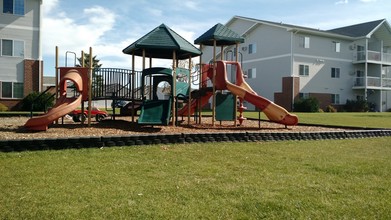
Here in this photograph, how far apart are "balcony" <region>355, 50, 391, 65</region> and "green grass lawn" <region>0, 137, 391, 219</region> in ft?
126

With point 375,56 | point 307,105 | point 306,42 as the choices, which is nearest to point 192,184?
point 307,105

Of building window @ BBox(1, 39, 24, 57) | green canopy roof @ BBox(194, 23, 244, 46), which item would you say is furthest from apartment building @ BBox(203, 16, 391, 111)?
green canopy roof @ BBox(194, 23, 244, 46)

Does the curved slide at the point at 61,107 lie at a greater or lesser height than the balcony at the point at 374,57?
lesser

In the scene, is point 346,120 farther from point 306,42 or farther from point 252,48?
point 252,48

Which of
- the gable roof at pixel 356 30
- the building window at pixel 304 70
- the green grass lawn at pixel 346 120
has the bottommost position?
the green grass lawn at pixel 346 120

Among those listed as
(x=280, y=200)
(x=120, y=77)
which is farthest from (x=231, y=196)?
(x=120, y=77)

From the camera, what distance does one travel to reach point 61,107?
11273mm

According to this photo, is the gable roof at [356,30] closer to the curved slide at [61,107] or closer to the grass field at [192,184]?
→ the curved slide at [61,107]

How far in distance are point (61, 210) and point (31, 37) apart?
2844 cm

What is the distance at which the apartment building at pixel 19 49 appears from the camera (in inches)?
1134

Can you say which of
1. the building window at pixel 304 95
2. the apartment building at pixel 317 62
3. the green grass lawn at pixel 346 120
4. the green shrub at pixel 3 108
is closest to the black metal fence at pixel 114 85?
the green grass lawn at pixel 346 120

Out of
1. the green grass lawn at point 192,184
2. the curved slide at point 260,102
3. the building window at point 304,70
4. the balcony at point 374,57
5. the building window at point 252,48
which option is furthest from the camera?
the balcony at point 374,57

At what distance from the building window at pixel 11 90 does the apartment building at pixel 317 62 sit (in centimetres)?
1919

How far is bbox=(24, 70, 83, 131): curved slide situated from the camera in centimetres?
1073
